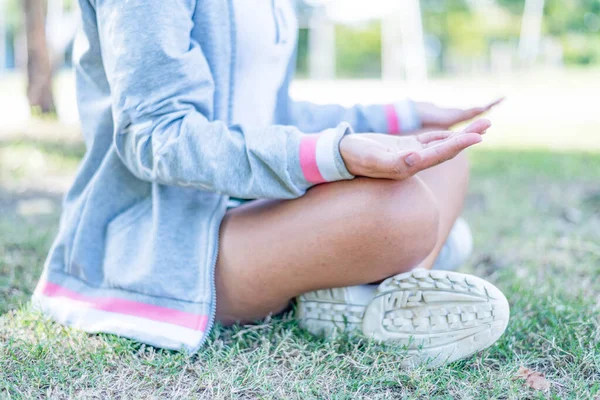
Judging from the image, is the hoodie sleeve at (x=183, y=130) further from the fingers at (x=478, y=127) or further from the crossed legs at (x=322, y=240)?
the fingers at (x=478, y=127)

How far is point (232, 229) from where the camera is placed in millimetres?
1208

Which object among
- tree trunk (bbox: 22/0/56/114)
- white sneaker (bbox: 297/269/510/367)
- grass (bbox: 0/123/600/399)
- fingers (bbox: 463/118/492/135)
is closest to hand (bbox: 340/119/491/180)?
fingers (bbox: 463/118/492/135)

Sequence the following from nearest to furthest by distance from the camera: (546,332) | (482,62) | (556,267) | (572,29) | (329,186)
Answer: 1. (329,186)
2. (546,332)
3. (556,267)
4. (572,29)
5. (482,62)

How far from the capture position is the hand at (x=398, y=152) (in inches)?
39.2

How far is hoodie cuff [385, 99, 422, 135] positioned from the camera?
5.04 feet

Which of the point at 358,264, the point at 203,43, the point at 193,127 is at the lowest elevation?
the point at 358,264

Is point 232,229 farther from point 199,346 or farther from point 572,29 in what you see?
point 572,29

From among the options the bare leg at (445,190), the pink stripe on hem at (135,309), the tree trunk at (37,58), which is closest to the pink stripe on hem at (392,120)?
the bare leg at (445,190)

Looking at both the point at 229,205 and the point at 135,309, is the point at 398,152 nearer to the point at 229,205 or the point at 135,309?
the point at 229,205

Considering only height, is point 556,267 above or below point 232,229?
below

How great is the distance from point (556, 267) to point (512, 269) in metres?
0.11

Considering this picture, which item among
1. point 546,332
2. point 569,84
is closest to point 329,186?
point 546,332

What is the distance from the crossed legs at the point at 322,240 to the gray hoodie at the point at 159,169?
4 cm

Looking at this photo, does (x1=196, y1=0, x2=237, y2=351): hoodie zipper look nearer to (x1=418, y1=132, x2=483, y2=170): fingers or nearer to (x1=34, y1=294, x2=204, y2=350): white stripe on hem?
(x1=34, y1=294, x2=204, y2=350): white stripe on hem
